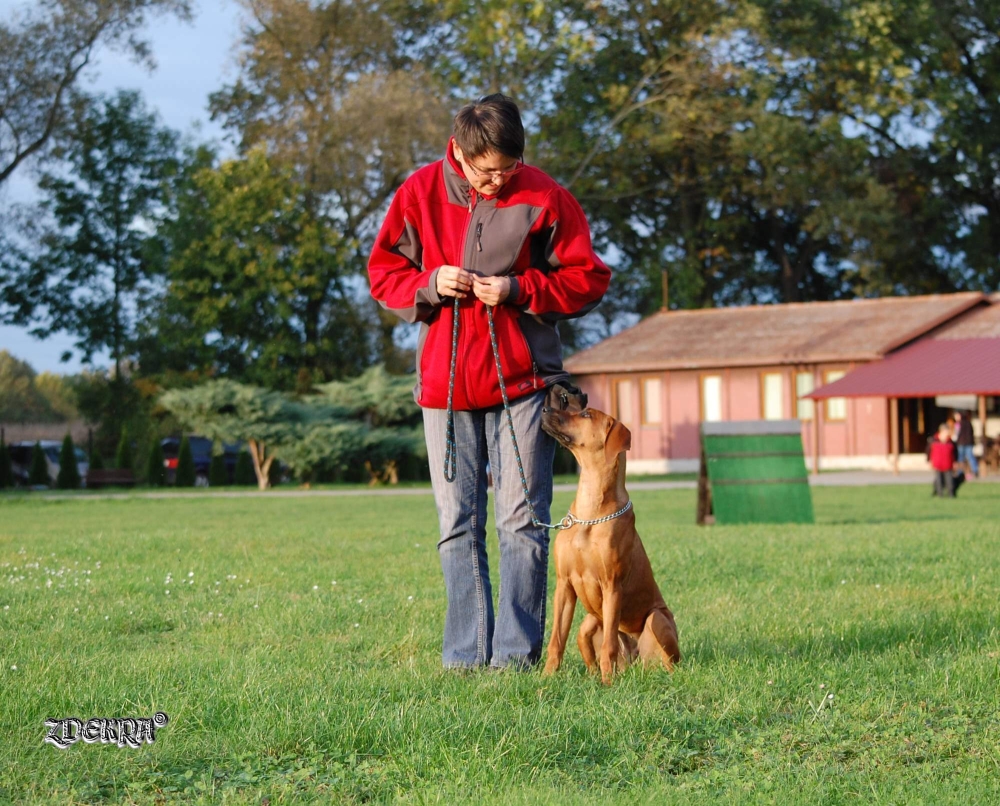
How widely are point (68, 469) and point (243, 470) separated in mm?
4268

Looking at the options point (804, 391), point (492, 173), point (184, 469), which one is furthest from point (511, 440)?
point (804, 391)

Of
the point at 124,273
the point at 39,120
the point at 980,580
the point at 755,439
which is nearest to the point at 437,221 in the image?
the point at 980,580

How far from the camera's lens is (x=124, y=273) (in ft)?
147

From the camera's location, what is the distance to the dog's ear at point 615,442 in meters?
4.64

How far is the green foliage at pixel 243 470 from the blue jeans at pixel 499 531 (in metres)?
26.0

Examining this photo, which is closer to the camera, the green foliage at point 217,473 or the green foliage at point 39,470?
the green foliage at point 217,473

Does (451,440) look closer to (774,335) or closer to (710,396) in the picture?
(774,335)

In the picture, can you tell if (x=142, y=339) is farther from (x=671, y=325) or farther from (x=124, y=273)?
(x=671, y=325)

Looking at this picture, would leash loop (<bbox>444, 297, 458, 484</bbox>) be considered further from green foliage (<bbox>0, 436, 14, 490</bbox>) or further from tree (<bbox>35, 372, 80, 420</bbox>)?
tree (<bbox>35, 372, 80, 420</bbox>)

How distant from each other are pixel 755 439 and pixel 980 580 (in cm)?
545

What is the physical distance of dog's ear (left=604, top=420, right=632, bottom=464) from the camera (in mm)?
4637

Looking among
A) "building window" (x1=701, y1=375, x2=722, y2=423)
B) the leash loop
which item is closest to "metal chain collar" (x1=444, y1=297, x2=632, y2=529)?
the leash loop

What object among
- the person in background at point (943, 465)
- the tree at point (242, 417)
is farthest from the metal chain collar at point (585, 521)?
the tree at point (242, 417)

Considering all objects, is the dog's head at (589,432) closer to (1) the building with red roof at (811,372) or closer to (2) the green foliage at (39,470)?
(1) the building with red roof at (811,372)
